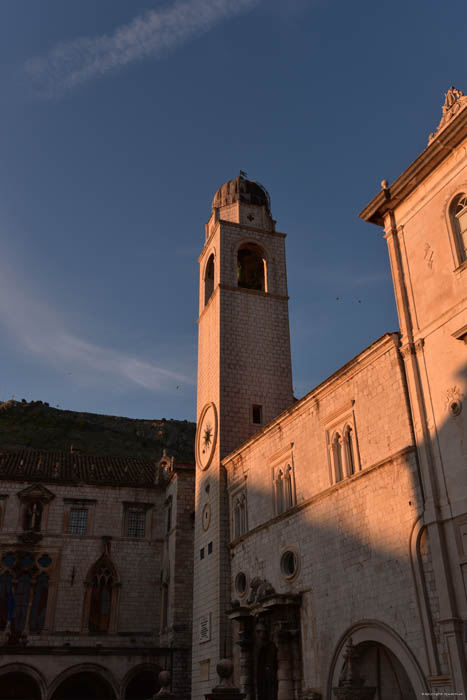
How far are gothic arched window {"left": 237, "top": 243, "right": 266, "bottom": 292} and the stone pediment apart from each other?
15608 mm

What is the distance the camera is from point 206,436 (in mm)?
28188

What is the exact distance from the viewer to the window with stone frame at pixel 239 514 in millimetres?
23720

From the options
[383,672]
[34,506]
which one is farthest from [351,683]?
[34,506]

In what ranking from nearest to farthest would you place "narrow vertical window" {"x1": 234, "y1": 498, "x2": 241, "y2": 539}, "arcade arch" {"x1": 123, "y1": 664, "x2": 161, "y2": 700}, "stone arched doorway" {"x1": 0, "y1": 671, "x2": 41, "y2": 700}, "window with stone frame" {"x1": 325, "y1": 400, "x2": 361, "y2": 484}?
"window with stone frame" {"x1": 325, "y1": 400, "x2": 361, "y2": 484}
"narrow vertical window" {"x1": 234, "y1": 498, "x2": 241, "y2": 539}
"stone arched doorway" {"x1": 0, "y1": 671, "x2": 41, "y2": 700}
"arcade arch" {"x1": 123, "y1": 664, "x2": 161, "y2": 700}

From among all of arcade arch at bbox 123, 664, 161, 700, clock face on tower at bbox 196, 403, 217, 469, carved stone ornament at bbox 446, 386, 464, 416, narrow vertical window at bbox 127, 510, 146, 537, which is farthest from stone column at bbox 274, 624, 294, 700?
narrow vertical window at bbox 127, 510, 146, 537

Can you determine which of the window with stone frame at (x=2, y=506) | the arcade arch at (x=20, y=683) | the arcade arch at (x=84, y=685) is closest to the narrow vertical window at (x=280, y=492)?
the arcade arch at (x=84, y=685)

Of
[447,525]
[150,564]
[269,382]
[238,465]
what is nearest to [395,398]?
[447,525]

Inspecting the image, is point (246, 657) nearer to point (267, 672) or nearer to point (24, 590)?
point (267, 672)

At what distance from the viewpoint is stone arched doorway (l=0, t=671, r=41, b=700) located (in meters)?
31.0

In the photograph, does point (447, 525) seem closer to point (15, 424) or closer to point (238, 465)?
point (238, 465)

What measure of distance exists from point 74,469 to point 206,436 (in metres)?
12.9

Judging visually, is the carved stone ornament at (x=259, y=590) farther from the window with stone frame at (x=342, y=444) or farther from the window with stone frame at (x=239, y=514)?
the window with stone frame at (x=342, y=444)

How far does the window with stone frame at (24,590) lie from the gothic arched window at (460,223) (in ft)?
89.5

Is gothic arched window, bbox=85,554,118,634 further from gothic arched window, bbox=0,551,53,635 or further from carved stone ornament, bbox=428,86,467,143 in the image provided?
carved stone ornament, bbox=428,86,467,143
